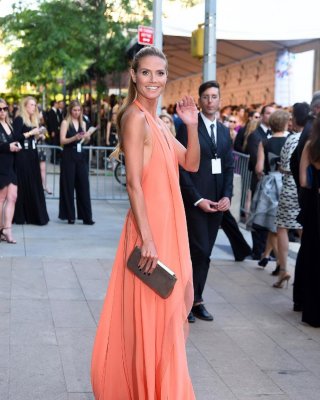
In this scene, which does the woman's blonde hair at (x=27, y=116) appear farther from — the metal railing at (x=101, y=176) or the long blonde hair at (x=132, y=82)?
the long blonde hair at (x=132, y=82)

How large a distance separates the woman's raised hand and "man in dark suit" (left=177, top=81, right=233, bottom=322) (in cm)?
252

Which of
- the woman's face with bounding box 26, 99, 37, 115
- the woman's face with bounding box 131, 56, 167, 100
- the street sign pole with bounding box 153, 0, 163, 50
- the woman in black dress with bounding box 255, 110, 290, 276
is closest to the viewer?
the woman's face with bounding box 131, 56, 167, 100

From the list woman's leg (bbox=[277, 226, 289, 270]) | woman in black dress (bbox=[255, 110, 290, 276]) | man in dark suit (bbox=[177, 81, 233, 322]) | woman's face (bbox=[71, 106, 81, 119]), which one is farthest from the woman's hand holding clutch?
woman's face (bbox=[71, 106, 81, 119])

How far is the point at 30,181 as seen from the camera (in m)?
12.9

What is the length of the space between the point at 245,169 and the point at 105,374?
9.15 meters

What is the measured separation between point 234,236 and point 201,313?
2793 mm

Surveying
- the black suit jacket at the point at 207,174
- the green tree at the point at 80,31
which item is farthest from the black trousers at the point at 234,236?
the green tree at the point at 80,31

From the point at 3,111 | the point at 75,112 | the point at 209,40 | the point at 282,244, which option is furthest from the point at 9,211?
the point at 282,244

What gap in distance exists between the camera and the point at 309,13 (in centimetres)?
1673

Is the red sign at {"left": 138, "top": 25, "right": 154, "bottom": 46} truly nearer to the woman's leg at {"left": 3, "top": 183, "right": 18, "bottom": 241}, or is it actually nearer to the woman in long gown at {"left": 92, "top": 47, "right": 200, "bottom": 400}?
the woman's leg at {"left": 3, "top": 183, "right": 18, "bottom": 241}

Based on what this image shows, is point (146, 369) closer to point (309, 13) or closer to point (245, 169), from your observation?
point (245, 169)

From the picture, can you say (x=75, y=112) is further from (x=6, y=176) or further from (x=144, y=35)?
(x=144, y=35)

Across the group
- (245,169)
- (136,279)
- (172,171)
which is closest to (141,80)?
(172,171)

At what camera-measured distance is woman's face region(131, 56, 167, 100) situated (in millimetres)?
4309
